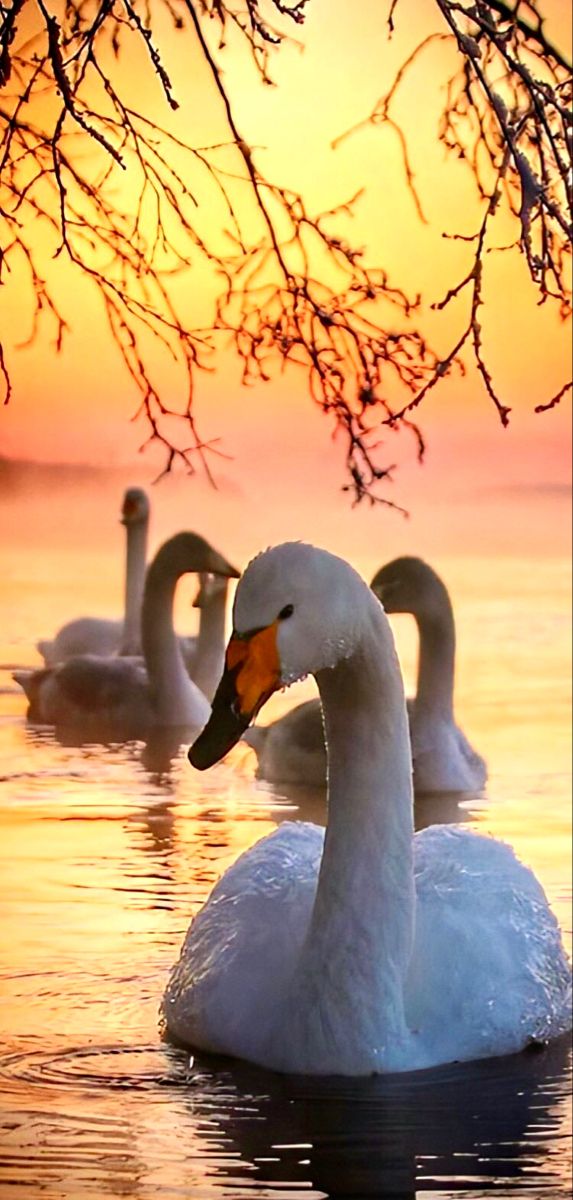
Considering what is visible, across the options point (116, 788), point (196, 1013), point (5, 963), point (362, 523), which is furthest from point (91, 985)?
point (362, 523)

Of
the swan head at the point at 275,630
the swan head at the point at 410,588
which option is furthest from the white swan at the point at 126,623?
the swan head at the point at 275,630

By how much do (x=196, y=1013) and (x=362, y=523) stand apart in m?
1.40

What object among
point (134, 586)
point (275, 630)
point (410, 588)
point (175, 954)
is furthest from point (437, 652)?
point (275, 630)

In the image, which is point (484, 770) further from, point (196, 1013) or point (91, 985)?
point (196, 1013)

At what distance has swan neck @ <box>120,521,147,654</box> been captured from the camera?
375cm

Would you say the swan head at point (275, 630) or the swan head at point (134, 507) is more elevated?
the swan head at point (134, 507)

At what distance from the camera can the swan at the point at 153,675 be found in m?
3.74

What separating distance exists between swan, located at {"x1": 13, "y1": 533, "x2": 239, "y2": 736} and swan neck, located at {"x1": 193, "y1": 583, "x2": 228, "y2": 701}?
26 millimetres

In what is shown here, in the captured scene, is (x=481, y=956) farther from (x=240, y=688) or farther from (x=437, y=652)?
(x=437, y=652)

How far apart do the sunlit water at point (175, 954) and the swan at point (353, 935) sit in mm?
39

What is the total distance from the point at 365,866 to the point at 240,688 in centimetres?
37

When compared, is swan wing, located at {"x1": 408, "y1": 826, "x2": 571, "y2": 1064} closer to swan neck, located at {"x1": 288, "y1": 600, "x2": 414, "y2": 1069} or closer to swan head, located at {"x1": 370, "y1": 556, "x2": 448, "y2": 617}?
swan neck, located at {"x1": 288, "y1": 600, "x2": 414, "y2": 1069}

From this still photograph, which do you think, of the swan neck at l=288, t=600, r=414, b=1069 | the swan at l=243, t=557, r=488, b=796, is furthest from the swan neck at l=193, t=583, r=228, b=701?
the swan neck at l=288, t=600, r=414, b=1069

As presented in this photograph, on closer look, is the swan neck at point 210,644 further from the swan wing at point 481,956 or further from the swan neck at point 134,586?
the swan wing at point 481,956
